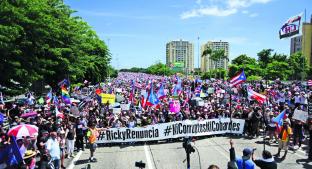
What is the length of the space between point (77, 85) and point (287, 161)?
35482 millimetres

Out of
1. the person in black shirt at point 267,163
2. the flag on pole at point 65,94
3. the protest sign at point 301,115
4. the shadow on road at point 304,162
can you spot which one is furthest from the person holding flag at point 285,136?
the flag on pole at point 65,94

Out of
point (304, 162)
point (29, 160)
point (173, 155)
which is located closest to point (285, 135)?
point (304, 162)

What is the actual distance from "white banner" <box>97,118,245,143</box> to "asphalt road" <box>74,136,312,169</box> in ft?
1.27

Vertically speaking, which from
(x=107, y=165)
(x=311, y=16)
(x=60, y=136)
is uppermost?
(x=311, y=16)

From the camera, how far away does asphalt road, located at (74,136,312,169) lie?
14.2 m

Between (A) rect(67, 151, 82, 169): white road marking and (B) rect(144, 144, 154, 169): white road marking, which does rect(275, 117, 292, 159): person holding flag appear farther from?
(A) rect(67, 151, 82, 169): white road marking

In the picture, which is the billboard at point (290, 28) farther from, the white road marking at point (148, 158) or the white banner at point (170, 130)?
the white road marking at point (148, 158)

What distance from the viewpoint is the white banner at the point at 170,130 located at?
58.7ft

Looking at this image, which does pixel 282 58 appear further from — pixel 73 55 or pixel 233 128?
pixel 233 128

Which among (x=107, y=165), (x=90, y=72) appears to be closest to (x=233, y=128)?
(x=107, y=165)

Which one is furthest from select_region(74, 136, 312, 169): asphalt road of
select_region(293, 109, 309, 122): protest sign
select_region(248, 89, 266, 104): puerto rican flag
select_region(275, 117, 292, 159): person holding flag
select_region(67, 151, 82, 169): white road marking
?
select_region(248, 89, 266, 104): puerto rican flag

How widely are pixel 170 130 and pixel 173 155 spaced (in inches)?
107

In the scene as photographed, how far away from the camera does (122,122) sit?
19.2 m

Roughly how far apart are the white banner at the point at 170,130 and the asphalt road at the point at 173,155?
387mm
